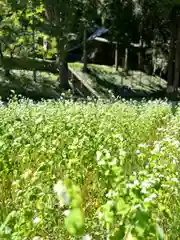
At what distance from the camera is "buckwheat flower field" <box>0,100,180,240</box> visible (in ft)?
4.92

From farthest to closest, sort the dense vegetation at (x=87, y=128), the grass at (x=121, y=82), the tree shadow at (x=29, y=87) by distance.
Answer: the grass at (x=121, y=82) → the tree shadow at (x=29, y=87) → the dense vegetation at (x=87, y=128)

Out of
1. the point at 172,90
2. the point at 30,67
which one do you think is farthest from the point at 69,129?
the point at 172,90

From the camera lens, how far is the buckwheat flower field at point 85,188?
1501 millimetres

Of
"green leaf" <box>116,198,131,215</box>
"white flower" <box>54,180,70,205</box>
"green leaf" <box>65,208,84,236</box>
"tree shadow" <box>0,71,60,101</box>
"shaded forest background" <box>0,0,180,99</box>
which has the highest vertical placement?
"white flower" <box>54,180,70,205</box>

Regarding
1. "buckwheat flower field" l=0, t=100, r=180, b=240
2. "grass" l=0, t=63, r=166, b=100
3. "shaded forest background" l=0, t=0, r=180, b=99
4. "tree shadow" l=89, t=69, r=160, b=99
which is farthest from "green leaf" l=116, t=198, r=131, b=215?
"tree shadow" l=89, t=69, r=160, b=99

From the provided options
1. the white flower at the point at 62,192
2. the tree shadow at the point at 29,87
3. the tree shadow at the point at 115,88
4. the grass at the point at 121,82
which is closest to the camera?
the white flower at the point at 62,192

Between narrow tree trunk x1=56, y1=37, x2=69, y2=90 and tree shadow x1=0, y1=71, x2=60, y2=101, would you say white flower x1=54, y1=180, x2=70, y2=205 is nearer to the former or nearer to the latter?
tree shadow x1=0, y1=71, x2=60, y2=101

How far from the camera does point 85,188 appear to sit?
379cm

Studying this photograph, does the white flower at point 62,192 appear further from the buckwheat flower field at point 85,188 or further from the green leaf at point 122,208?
the green leaf at point 122,208

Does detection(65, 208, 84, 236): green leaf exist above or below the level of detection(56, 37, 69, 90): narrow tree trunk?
above

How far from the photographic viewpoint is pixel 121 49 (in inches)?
1200

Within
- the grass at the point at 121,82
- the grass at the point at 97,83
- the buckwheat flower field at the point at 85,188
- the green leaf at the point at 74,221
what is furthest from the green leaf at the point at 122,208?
the grass at the point at 121,82

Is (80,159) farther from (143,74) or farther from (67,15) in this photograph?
(143,74)

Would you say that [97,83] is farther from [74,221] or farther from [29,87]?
[74,221]
